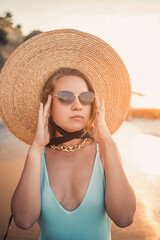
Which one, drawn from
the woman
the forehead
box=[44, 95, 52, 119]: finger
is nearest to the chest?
the woman

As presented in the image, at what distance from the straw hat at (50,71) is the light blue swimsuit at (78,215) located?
2.47 feet

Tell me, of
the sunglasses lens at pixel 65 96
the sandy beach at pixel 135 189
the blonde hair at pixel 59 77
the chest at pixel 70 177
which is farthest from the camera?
the sandy beach at pixel 135 189

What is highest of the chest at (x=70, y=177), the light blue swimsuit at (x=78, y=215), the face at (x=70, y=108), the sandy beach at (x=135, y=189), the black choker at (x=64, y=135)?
the face at (x=70, y=108)

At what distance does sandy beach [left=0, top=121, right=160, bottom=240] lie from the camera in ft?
8.94

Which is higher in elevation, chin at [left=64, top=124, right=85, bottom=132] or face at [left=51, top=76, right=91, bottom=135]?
face at [left=51, top=76, right=91, bottom=135]

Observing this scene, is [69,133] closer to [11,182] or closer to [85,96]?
[85,96]

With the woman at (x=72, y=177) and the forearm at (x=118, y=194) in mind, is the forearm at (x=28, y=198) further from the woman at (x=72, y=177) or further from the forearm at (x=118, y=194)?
the forearm at (x=118, y=194)

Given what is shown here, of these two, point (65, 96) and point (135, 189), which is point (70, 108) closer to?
point (65, 96)

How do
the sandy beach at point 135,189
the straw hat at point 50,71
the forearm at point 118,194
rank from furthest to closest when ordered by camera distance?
1. the sandy beach at point 135,189
2. the straw hat at point 50,71
3. the forearm at point 118,194

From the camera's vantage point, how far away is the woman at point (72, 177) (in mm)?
1433

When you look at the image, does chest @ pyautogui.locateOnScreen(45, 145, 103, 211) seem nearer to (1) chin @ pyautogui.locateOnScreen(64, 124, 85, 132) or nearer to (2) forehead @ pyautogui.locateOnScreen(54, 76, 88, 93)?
(1) chin @ pyautogui.locateOnScreen(64, 124, 85, 132)

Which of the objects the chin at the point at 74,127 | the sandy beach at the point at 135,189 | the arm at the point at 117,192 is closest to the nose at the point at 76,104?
the chin at the point at 74,127

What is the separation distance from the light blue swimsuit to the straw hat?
75 centimetres

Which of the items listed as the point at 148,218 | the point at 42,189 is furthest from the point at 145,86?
the point at 42,189
